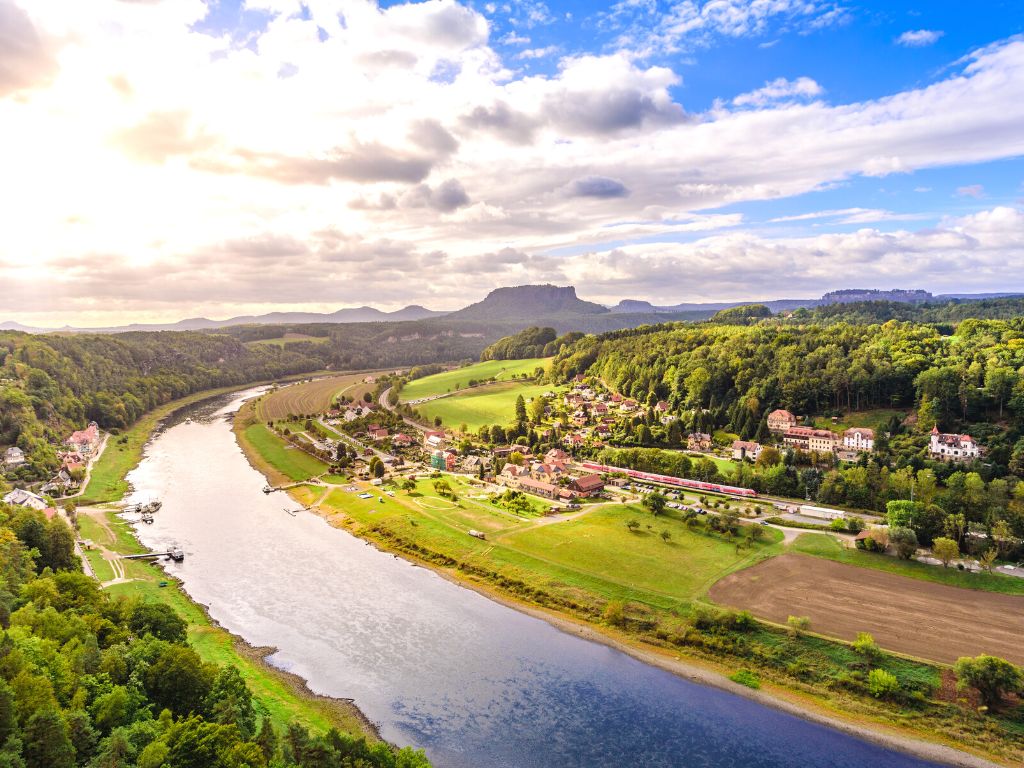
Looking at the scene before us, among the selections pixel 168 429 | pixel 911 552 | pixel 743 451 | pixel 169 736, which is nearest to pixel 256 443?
pixel 168 429

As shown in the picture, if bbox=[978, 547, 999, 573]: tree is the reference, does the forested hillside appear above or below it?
above

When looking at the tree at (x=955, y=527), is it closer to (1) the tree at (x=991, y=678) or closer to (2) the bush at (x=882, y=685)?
(1) the tree at (x=991, y=678)

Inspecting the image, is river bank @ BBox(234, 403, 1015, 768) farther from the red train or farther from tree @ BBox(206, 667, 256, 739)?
the red train

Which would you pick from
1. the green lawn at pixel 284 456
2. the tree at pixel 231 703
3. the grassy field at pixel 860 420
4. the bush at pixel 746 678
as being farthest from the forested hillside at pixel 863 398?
the tree at pixel 231 703

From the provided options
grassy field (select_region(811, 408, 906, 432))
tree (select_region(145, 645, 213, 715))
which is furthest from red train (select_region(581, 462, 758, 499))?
tree (select_region(145, 645, 213, 715))

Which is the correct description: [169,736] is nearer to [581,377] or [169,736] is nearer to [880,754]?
[880,754]

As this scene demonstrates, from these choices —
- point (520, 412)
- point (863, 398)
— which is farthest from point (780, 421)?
point (520, 412)
